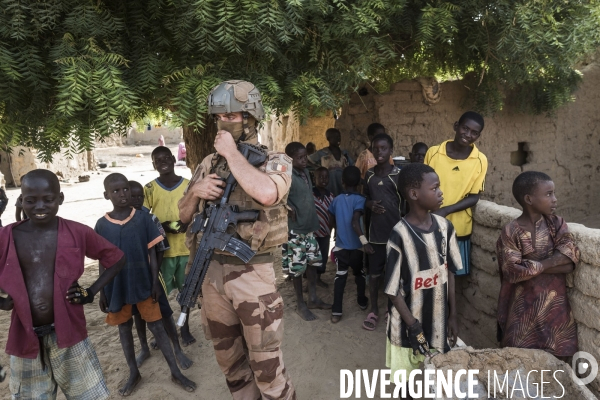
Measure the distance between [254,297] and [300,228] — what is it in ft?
6.26

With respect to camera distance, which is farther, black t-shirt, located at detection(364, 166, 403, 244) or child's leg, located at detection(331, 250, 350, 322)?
child's leg, located at detection(331, 250, 350, 322)

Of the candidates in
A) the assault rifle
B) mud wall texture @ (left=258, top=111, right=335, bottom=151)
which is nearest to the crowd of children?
the assault rifle

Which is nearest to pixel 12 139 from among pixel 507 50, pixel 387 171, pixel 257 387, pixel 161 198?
pixel 161 198

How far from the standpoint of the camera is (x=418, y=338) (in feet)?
8.30

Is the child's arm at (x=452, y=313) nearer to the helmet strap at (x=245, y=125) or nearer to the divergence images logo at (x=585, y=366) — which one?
the divergence images logo at (x=585, y=366)

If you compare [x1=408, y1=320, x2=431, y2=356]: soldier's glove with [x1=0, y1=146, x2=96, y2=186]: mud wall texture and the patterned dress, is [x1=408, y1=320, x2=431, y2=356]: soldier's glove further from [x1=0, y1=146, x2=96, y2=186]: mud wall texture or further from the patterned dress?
[x1=0, y1=146, x2=96, y2=186]: mud wall texture

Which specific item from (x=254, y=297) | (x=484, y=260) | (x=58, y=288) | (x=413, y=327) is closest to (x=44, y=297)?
(x=58, y=288)

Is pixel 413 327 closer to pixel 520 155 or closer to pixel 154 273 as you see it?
pixel 154 273

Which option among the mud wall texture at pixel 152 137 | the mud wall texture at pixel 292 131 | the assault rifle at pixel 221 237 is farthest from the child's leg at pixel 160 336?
the mud wall texture at pixel 152 137

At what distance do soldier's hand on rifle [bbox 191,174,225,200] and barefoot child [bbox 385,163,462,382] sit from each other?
1.06 m

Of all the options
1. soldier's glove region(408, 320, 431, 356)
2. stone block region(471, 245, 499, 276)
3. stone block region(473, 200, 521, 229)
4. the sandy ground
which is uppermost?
stone block region(473, 200, 521, 229)

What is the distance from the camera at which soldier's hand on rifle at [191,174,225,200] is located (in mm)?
2455

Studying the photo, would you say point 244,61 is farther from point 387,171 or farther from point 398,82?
point 398,82

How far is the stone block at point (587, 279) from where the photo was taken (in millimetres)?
2482
